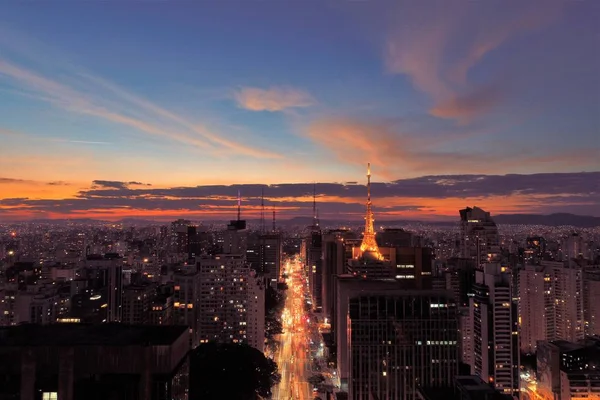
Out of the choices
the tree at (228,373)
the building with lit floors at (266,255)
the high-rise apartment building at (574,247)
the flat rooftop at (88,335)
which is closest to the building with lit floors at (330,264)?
the building with lit floors at (266,255)

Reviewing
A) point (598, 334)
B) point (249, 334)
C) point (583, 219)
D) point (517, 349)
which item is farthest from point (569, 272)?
point (583, 219)

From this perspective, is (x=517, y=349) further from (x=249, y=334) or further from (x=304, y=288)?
(x=304, y=288)

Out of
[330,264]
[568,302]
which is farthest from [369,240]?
[568,302]

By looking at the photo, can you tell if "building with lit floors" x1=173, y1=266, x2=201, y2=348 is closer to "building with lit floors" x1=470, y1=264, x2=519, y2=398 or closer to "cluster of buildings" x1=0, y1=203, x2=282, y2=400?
"cluster of buildings" x1=0, y1=203, x2=282, y2=400

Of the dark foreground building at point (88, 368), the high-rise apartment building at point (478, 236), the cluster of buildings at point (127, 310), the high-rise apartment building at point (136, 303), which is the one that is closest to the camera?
the dark foreground building at point (88, 368)

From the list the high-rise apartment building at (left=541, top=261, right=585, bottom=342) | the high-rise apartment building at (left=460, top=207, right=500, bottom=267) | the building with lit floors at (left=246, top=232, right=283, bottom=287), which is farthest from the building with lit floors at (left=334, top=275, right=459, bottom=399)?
the building with lit floors at (left=246, top=232, right=283, bottom=287)

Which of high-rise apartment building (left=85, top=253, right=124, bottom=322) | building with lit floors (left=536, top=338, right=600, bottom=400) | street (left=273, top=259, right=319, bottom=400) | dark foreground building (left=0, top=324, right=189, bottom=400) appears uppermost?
dark foreground building (left=0, top=324, right=189, bottom=400)

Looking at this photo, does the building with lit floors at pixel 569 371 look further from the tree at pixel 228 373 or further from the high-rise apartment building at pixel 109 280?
the high-rise apartment building at pixel 109 280
